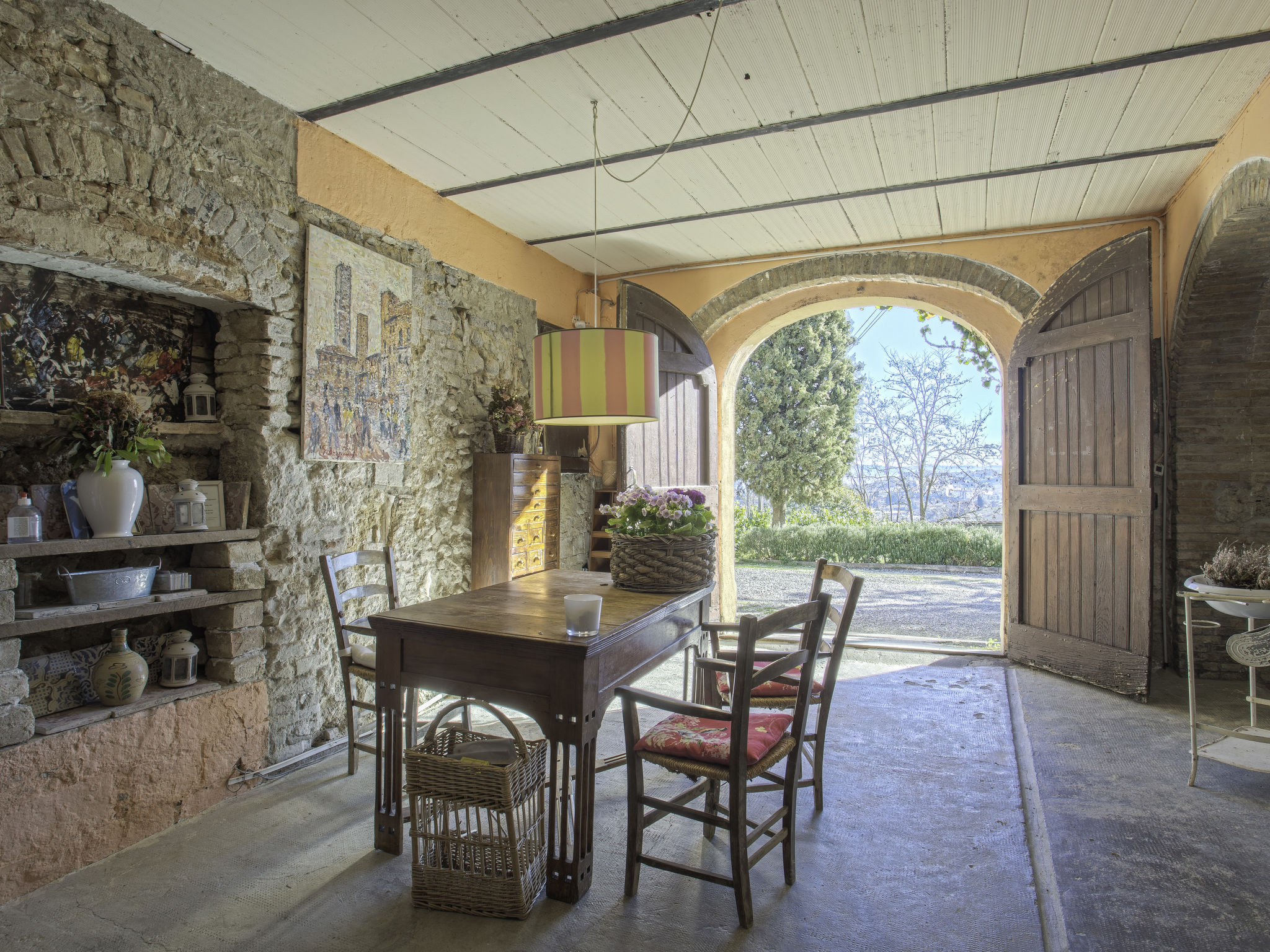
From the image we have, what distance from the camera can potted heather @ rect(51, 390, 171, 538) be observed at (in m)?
2.49

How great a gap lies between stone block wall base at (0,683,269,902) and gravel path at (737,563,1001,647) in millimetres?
4631

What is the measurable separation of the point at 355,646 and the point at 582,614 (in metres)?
1.64

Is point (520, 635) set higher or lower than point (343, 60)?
lower

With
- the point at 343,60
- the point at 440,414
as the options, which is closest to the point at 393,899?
the point at 440,414

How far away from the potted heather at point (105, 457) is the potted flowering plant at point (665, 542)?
1.80 meters

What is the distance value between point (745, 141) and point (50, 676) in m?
3.70

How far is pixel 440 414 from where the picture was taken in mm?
4199

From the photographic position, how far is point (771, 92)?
311cm

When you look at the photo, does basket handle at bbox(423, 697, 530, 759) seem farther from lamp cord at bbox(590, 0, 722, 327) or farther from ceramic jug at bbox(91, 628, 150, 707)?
lamp cord at bbox(590, 0, 722, 327)

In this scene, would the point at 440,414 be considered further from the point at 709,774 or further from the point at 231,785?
the point at 709,774

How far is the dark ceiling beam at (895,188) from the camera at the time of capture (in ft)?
12.0

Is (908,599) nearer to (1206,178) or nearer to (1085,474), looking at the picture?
(1085,474)

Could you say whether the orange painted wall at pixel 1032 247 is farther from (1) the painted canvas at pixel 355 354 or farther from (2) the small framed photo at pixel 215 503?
(2) the small framed photo at pixel 215 503

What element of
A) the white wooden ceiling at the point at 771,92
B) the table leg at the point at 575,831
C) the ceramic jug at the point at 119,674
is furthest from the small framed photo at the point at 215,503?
the table leg at the point at 575,831
